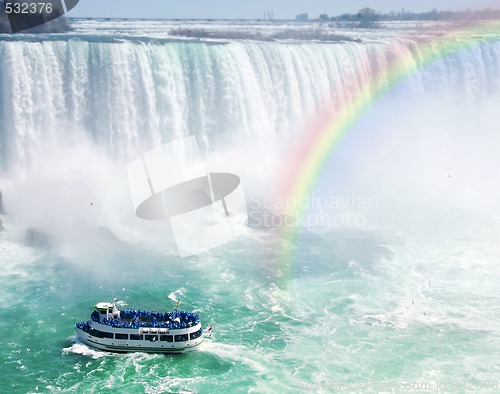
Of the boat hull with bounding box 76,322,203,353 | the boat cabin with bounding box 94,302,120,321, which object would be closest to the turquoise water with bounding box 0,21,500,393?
the boat hull with bounding box 76,322,203,353

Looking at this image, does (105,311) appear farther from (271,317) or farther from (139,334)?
(271,317)

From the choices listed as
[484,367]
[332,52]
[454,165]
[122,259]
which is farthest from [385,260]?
[332,52]

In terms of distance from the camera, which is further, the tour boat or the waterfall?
the waterfall

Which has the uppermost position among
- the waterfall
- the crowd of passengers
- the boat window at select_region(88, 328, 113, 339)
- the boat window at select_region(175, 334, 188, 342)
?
the waterfall

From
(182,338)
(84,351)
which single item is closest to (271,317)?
(182,338)

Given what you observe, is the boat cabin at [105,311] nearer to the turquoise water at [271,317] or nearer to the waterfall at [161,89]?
the turquoise water at [271,317]

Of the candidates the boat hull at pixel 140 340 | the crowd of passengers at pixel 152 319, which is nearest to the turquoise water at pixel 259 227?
the boat hull at pixel 140 340

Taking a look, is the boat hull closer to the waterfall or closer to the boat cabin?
the boat cabin

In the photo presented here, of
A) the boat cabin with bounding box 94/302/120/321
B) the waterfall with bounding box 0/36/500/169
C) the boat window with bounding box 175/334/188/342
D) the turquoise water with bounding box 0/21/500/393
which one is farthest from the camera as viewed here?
the waterfall with bounding box 0/36/500/169
